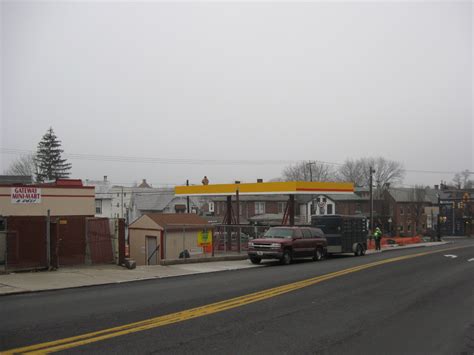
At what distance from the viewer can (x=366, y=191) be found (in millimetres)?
89938

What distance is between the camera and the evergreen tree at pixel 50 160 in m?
78.7

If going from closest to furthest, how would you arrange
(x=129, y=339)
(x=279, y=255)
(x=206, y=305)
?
1. (x=129, y=339)
2. (x=206, y=305)
3. (x=279, y=255)

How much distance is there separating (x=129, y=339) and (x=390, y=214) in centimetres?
8666

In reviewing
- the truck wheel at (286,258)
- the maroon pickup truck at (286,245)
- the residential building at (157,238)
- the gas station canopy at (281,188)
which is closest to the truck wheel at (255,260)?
the maroon pickup truck at (286,245)

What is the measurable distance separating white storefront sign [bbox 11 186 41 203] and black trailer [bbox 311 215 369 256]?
51.9ft

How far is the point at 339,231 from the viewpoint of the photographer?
29.3m

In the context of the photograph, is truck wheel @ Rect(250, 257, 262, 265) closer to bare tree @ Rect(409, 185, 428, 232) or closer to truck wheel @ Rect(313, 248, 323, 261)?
truck wheel @ Rect(313, 248, 323, 261)

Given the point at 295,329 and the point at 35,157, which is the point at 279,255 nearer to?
the point at 295,329

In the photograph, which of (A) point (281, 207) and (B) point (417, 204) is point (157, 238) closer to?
(A) point (281, 207)

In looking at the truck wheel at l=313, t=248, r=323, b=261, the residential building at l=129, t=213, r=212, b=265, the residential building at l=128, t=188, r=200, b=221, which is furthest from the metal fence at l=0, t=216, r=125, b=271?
the residential building at l=128, t=188, r=200, b=221

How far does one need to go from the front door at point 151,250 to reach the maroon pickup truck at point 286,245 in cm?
949

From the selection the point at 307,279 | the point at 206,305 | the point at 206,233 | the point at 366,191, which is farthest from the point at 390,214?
the point at 206,305

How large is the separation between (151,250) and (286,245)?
39.9 ft

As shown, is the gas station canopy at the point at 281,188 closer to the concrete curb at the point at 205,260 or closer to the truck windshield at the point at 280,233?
the concrete curb at the point at 205,260
